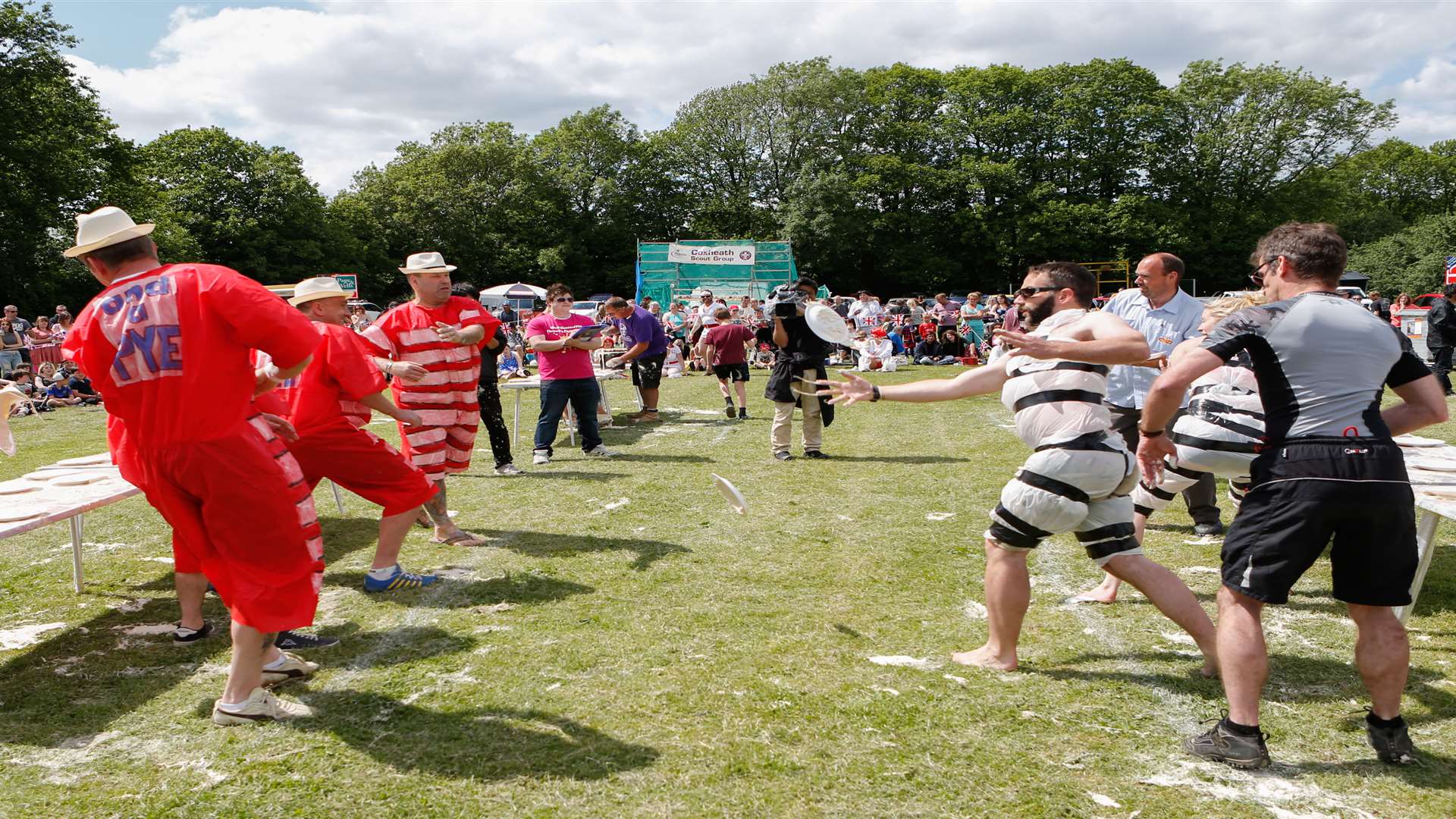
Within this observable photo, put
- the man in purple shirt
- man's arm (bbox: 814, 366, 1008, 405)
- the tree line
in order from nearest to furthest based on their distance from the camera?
man's arm (bbox: 814, 366, 1008, 405), the man in purple shirt, the tree line

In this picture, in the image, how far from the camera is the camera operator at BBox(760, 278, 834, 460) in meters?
9.41

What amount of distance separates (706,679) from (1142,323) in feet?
13.2

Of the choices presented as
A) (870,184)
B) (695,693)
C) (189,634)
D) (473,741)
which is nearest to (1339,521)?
(695,693)

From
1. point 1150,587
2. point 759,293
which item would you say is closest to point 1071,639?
point 1150,587

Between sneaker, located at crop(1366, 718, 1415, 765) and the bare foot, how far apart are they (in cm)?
127

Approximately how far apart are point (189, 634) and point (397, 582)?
3.47ft

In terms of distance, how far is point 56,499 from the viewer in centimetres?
479

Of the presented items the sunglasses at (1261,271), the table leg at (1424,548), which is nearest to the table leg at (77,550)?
the sunglasses at (1261,271)

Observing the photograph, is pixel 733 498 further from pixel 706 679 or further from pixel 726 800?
pixel 726 800

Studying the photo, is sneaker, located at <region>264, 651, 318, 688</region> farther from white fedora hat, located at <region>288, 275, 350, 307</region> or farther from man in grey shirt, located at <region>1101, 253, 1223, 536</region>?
man in grey shirt, located at <region>1101, 253, 1223, 536</region>

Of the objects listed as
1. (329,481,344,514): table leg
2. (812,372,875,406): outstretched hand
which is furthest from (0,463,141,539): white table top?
(812,372,875,406): outstretched hand

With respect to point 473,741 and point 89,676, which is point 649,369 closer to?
point 89,676

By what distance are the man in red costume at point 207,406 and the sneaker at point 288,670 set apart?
14.0 inches

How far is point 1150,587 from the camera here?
3.55 meters
